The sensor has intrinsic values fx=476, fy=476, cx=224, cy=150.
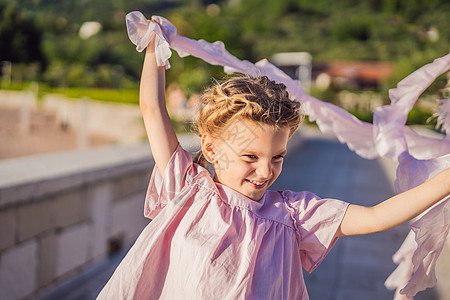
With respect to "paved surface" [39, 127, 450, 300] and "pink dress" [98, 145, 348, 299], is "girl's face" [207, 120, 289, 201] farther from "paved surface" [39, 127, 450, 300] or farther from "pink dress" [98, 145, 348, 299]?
"paved surface" [39, 127, 450, 300]

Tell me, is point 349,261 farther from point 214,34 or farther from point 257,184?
point 214,34

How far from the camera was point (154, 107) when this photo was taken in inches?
54.8

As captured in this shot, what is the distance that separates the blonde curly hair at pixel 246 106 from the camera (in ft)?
4.20

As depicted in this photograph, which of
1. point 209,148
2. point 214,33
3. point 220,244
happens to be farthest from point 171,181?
point 214,33

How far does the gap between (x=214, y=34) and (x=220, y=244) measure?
27242 mm

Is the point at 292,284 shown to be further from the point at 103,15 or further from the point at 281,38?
the point at 281,38

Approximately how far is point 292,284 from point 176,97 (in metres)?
8.10

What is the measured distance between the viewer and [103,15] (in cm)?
721

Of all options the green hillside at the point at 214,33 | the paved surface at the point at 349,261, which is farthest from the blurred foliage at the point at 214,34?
the paved surface at the point at 349,261

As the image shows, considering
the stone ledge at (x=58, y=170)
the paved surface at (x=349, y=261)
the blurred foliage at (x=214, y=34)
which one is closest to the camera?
the stone ledge at (x=58, y=170)

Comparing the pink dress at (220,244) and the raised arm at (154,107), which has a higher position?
the raised arm at (154,107)

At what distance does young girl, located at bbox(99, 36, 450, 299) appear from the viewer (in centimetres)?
124

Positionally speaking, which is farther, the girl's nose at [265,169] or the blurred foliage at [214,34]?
the blurred foliage at [214,34]

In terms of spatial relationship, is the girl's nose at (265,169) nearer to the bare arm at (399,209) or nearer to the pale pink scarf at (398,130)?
the bare arm at (399,209)
